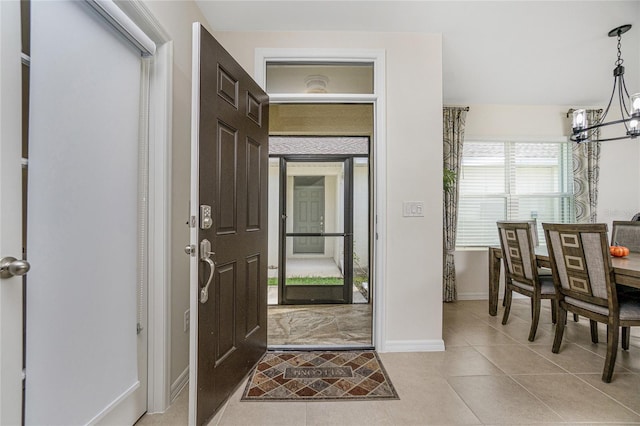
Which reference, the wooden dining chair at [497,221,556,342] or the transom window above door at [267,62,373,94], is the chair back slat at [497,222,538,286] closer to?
the wooden dining chair at [497,221,556,342]

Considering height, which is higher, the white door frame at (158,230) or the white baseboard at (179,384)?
the white door frame at (158,230)

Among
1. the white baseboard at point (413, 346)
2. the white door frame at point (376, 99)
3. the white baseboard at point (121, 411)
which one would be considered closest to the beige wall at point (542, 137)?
the white baseboard at point (413, 346)

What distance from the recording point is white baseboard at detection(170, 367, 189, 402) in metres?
1.71

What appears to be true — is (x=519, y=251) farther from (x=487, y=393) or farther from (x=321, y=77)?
(x=321, y=77)

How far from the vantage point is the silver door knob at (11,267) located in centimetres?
87

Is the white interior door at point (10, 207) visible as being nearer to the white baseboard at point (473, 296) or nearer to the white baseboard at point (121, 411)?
the white baseboard at point (121, 411)

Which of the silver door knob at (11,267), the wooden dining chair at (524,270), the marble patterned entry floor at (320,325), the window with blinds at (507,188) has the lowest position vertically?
the marble patterned entry floor at (320,325)

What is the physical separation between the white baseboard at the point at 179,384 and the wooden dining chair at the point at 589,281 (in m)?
2.75

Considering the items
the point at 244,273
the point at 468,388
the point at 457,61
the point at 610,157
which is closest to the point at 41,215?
the point at 244,273

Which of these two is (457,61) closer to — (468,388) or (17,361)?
(468,388)

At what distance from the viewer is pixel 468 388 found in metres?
1.83

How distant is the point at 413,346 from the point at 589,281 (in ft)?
4.38

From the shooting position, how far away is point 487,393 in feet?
5.85

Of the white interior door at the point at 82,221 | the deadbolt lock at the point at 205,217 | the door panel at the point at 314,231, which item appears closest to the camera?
the white interior door at the point at 82,221
